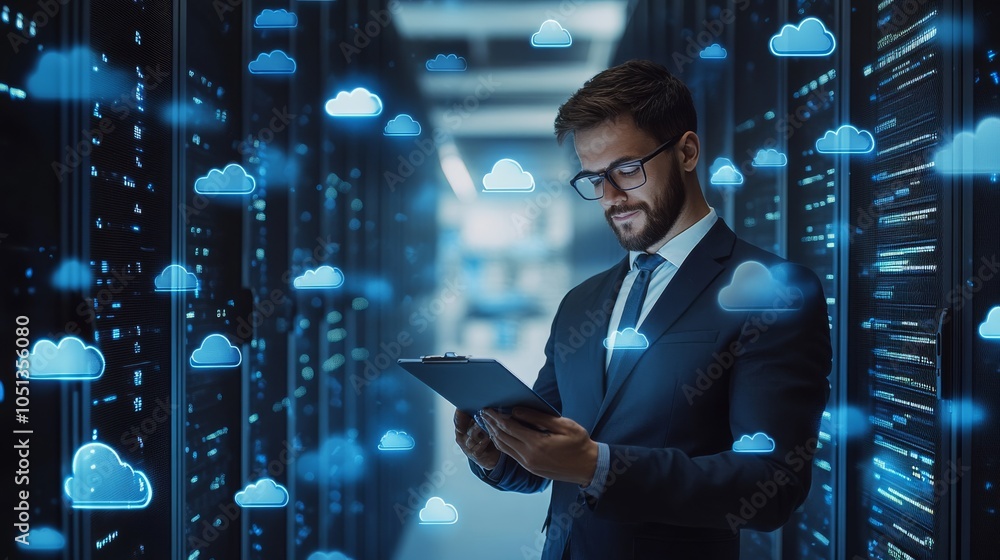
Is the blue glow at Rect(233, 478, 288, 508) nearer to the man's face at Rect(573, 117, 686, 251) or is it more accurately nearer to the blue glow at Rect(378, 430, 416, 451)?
the blue glow at Rect(378, 430, 416, 451)

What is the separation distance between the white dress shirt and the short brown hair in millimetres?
220

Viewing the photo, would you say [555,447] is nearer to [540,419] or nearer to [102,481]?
[540,419]

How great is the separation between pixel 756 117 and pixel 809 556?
5.60ft

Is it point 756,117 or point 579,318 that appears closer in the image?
point 579,318

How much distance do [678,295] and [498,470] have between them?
1.91ft

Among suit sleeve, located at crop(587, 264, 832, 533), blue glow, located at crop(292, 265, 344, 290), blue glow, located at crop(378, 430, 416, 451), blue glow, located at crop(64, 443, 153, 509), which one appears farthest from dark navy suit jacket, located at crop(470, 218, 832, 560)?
blue glow, located at crop(64, 443, 153, 509)

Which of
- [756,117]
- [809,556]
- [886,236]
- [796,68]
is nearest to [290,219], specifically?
[756,117]

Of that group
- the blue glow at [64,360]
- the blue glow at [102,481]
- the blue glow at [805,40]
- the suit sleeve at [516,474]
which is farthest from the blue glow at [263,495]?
the blue glow at [805,40]

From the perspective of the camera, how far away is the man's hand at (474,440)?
1.47 metres

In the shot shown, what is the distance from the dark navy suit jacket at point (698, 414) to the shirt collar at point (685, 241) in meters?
0.03

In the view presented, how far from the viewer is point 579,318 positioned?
5.33 ft

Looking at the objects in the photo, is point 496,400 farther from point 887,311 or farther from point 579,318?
point 887,311

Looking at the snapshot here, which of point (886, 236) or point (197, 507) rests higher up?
point (886, 236)

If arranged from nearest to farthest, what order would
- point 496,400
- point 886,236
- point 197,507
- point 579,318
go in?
point 496,400, point 579,318, point 886,236, point 197,507
